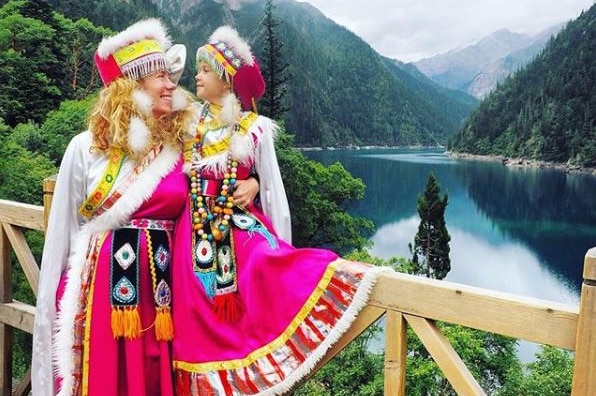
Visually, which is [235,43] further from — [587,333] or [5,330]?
[5,330]

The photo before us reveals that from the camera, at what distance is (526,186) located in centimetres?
6384

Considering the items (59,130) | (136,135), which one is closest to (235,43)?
(136,135)

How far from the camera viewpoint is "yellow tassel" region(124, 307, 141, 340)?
2.02 m

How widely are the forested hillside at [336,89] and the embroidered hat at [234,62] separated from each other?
81.6 meters

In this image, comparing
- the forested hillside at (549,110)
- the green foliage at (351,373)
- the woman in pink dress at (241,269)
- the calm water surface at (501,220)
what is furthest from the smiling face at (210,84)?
the forested hillside at (549,110)

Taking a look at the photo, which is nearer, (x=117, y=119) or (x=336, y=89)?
(x=117, y=119)

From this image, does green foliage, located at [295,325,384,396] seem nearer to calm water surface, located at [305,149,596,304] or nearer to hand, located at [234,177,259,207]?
calm water surface, located at [305,149,596,304]

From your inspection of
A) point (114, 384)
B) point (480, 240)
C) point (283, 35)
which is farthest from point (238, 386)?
point (283, 35)

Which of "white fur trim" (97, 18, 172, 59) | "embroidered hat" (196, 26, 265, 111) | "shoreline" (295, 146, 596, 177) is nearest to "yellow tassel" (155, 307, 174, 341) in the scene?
"embroidered hat" (196, 26, 265, 111)

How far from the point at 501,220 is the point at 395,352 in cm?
5277

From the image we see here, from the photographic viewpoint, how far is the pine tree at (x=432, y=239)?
3275 cm

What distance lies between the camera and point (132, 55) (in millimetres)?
2100

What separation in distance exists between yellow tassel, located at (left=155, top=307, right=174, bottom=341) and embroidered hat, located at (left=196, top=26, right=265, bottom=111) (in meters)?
0.80

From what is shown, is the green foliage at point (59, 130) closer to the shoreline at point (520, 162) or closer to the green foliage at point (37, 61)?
the green foliage at point (37, 61)
